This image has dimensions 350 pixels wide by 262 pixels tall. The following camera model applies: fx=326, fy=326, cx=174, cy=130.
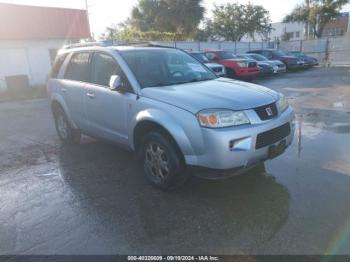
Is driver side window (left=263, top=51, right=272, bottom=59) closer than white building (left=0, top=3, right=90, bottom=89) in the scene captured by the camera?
No

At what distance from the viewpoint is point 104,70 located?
4902 millimetres

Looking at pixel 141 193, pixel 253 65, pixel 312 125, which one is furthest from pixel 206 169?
pixel 253 65

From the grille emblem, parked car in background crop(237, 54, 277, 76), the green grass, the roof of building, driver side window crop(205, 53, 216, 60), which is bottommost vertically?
the green grass

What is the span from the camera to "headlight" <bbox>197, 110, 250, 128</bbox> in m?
3.49

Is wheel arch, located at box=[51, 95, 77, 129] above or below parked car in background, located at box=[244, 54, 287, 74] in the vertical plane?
above

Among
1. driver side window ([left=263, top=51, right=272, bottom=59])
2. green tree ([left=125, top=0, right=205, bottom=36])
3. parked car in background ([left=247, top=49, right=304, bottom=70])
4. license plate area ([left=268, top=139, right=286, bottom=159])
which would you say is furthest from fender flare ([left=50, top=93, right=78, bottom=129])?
green tree ([left=125, top=0, right=205, bottom=36])

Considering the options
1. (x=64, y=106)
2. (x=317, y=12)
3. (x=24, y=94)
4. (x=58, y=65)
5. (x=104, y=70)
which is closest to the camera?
(x=104, y=70)

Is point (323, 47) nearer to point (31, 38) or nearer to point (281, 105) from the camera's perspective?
point (31, 38)

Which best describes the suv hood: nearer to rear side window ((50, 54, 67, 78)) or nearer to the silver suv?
the silver suv

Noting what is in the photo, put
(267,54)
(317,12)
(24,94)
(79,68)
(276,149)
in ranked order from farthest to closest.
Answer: (317,12) → (267,54) → (24,94) → (79,68) → (276,149)

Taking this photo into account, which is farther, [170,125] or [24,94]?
[24,94]

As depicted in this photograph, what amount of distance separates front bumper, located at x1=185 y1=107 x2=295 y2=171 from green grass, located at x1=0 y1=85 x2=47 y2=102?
1372 cm

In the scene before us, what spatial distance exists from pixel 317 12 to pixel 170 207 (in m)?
53.0

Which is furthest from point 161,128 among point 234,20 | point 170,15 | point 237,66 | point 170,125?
point 234,20
